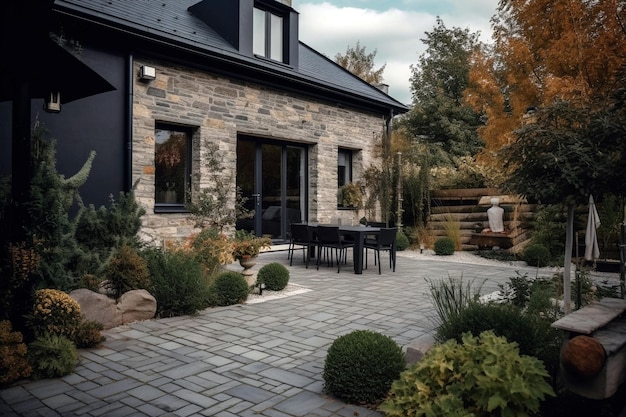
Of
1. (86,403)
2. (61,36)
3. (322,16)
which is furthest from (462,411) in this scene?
(322,16)

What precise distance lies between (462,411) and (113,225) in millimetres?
4760

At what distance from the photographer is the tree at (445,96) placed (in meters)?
22.3

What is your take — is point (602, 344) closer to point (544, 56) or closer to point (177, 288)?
point (177, 288)

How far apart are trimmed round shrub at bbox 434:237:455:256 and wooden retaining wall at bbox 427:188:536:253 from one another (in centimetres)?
98

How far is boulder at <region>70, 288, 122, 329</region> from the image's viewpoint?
14.1 feet

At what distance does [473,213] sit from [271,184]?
17.5 feet

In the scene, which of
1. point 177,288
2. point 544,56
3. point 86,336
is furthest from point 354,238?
point 544,56

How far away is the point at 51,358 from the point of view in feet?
10.8

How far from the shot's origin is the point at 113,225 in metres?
5.64

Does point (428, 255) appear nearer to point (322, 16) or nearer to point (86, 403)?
point (86, 403)

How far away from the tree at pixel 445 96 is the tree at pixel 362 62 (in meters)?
2.49

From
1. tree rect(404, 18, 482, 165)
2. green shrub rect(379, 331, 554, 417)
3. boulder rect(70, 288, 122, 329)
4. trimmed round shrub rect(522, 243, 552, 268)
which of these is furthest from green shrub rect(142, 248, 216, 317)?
tree rect(404, 18, 482, 165)

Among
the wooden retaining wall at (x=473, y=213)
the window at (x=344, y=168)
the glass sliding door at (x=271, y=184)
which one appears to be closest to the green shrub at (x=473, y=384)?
the glass sliding door at (x=271, y=184)

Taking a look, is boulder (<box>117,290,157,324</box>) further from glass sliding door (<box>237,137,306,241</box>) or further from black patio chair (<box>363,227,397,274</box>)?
glass sliding door (<box>237,137,306,241</box>)
